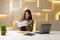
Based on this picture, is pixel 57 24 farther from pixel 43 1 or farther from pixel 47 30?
pixel 43 1

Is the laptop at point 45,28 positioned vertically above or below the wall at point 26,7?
below

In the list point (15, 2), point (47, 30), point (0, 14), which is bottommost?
point (47, 30)

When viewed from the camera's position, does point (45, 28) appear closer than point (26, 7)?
Yes

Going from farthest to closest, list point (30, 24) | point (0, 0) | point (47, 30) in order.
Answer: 1. point (0, 0)
2. point (30, 24)
3. point (47, 30)

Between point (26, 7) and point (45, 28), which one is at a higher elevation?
point (26, 7)

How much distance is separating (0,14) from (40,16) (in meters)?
1.16

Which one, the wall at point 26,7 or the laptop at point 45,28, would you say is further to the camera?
the wall at point 26,7

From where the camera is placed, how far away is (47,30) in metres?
2.50

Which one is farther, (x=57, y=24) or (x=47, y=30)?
(x=57, y=24)

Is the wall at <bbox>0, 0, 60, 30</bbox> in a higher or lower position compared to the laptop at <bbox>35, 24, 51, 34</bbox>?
higher

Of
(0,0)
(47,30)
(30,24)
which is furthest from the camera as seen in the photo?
(0,0)

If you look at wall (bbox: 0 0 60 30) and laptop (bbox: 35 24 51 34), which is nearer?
laptop (bbox: 35 24 51 34)

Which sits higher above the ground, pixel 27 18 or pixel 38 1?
pixel 38 1

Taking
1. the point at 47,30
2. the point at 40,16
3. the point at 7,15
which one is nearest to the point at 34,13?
the point at 40,16
